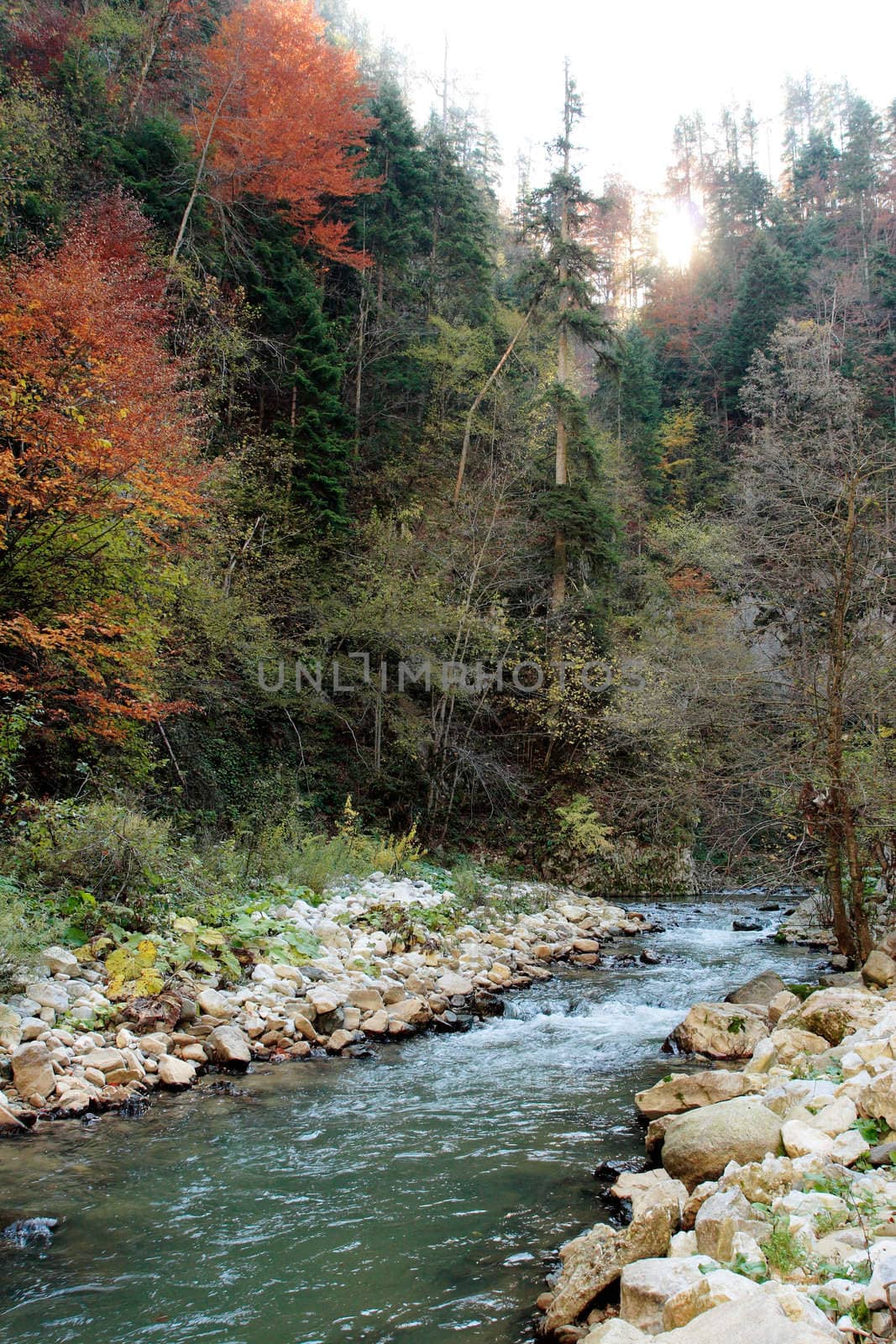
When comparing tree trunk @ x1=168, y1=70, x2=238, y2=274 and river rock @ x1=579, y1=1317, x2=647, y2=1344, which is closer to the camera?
river rock @ x1=579, y1=1317, x2=647, y2=1344

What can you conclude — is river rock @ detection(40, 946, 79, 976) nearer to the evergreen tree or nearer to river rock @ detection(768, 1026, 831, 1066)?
river rock @ detection(768, 1026, 831, 1066)

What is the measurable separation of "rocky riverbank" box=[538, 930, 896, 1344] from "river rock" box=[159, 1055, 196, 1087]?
302 centimetres

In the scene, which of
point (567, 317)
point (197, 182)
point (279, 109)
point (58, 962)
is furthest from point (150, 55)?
point (58, 962)

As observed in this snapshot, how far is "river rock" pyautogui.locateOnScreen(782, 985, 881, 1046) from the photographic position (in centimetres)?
510

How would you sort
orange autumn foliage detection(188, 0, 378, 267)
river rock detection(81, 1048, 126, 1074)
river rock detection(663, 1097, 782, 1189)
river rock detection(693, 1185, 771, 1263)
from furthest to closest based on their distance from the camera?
1. orange autumn foliage detection(188, 0, 378, 267)
2. river rock detection(81, 1048, 126, 1074)
3. river rock detection(663, 1097, 782, 1189)
4. river rock detection(693, 1185, 771, 1263)

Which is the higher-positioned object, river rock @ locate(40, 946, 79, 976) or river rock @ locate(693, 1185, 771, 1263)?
river rock @ locate(693, 1185, 771, 1263)

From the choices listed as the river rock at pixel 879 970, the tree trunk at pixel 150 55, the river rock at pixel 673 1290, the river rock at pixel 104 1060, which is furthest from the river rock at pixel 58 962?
the tree trunk at pixel 150 55

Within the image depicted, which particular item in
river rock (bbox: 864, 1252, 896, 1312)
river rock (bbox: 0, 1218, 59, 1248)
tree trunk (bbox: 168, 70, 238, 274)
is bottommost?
river rock (bbox: 0, 1218, 59, 1248)

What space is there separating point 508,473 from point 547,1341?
49.2 feet

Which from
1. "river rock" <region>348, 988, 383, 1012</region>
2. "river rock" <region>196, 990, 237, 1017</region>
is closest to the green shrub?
"river rock" <region>196, 990, 237, 1017</region>

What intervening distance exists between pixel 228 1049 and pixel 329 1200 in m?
2.08

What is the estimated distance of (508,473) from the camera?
16.5 meters

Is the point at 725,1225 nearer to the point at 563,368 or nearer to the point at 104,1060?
the point at 104,1060

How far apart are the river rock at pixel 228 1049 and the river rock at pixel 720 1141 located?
3.24 metres
